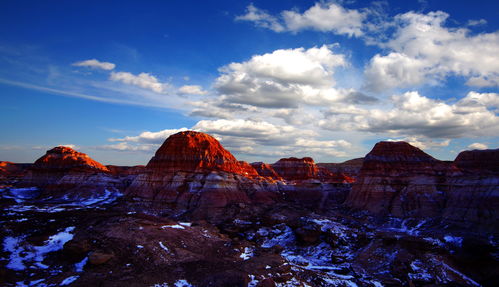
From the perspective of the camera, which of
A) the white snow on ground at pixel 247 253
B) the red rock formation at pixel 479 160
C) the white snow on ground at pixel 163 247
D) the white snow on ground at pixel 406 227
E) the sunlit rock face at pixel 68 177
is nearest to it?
the white snow on ground at pixel 163 247

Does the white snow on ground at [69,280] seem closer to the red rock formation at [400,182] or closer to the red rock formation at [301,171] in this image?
the red rock formation at [400,182]

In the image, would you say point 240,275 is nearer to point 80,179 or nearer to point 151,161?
point 151,161

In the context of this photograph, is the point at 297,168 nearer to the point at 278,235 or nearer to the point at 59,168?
the point at 278,235

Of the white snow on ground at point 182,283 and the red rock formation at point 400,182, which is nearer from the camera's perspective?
the white snow on ground at point 182,283

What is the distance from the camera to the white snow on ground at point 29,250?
34081 millimetres

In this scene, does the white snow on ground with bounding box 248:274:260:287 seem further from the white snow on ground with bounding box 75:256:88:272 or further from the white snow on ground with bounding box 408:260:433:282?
the white snow on ground with bounding box 408:260:433:282

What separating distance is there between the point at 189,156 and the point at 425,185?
60.1m

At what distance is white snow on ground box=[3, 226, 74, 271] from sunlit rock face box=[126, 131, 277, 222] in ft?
108

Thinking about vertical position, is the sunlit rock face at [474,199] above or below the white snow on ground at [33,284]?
above

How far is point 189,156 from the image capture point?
85.8m

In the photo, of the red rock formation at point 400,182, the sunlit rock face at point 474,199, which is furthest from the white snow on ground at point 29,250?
the sunlit rock face at point 474,199

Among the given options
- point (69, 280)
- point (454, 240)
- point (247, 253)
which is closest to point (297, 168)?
point (454, 240)

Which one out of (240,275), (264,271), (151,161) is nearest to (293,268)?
(264,271)

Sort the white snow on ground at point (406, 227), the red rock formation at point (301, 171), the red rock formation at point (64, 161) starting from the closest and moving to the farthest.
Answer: the white snow on ground at point (406, 227) → the red rock formation at point (64, 161) → the red rock formation at point (301, 171)
